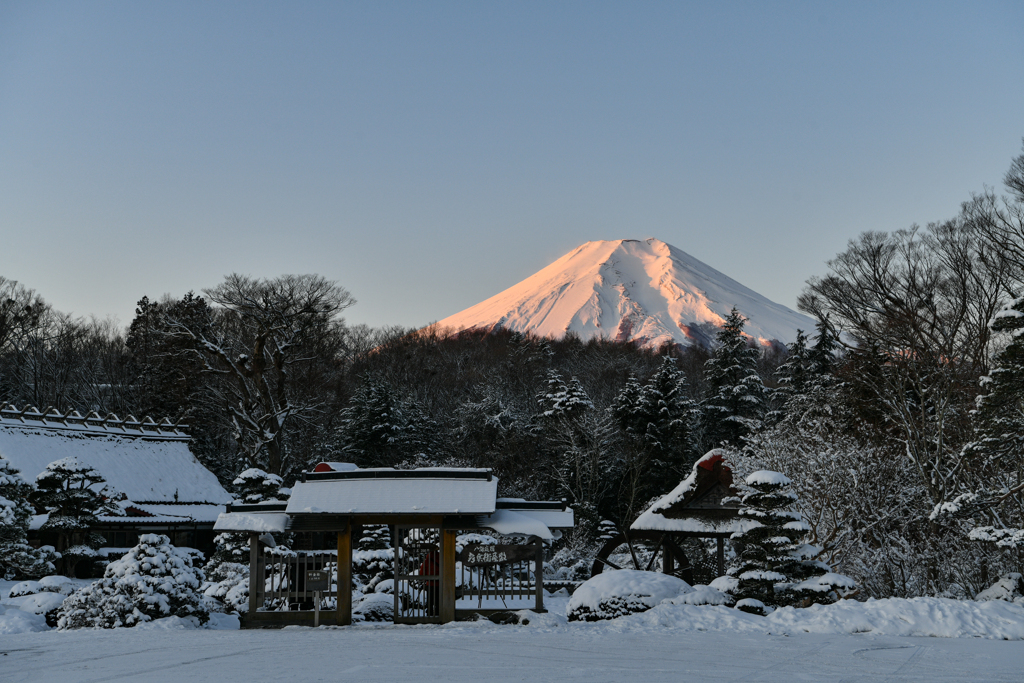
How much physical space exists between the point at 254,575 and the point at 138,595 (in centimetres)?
180

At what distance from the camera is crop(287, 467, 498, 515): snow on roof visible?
13523 millimetres

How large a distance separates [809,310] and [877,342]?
2827 mm

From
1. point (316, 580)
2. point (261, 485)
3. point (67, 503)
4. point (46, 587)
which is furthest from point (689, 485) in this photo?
point (67, 503)

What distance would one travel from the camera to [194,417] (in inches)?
1465

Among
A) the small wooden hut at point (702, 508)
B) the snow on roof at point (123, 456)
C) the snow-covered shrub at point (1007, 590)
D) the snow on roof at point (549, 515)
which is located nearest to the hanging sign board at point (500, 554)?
the snow on roof at point (549, 515)

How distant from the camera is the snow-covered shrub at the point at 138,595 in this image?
43.2ft

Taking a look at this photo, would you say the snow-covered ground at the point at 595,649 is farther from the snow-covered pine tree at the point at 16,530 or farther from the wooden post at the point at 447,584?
the snow-covered pine tree at the point at 16,530

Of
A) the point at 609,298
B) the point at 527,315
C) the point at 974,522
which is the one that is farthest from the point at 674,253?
the point at 974,522

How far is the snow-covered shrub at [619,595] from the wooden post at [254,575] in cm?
515

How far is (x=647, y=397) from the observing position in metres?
34.4

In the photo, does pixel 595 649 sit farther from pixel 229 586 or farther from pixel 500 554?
pixel 229 586

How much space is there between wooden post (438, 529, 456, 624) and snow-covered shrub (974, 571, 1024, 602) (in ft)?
26.0

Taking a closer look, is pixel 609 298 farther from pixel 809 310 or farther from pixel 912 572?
pixel 912 572

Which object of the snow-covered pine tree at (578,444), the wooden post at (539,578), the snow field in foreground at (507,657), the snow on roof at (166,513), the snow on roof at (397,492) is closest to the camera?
the snow field in foreground at (507,657)
